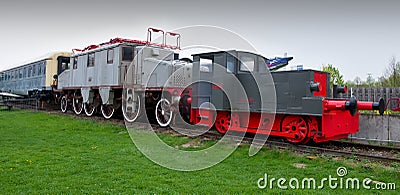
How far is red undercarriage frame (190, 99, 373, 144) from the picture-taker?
800 cm

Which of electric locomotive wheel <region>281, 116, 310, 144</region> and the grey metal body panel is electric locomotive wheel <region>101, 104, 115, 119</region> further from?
electric locomotive wheel <region>281, 116, 310, 144</region>

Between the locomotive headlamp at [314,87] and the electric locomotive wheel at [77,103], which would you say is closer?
the locomotive headlamp at [314,87]

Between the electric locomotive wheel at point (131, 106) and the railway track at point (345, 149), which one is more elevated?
the electric locomotive wheel at point (131, 106)

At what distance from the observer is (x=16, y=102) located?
2739cm

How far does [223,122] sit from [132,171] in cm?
466

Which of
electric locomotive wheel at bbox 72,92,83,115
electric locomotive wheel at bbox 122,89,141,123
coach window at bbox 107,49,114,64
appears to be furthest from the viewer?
electric locomotive wheel at bbox 72,92,83,115

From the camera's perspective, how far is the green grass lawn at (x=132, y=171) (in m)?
5.02

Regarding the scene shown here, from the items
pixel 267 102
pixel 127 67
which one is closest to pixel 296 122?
pixel 267 102

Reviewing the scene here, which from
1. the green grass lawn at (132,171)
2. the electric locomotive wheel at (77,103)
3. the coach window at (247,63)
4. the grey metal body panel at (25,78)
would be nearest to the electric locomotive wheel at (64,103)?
the electric locomotive wheel at (77,103)

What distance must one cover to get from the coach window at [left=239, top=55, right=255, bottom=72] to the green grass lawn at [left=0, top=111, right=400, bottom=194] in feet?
8.18

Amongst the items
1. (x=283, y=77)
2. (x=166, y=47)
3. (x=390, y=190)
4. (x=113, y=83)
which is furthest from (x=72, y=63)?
(x=390, y=190)

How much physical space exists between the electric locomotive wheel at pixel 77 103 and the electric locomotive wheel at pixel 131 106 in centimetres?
544

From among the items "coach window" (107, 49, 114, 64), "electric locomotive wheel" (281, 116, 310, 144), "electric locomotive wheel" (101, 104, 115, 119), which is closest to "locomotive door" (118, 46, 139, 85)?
"coach window" (107, 49, 114, 64)

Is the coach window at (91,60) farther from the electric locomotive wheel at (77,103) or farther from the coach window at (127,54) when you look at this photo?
the coach window at (127,54)
